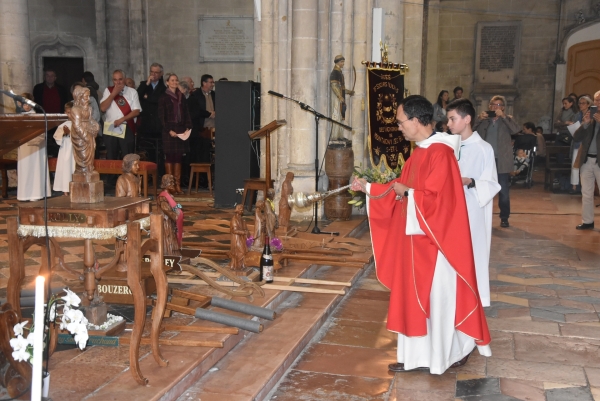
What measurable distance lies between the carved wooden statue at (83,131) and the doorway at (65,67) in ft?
44.6

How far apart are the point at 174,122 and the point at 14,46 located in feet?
9.37

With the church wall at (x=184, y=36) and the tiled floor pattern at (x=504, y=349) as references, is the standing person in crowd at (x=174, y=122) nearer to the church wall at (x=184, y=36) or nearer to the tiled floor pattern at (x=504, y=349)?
the tiled floor pattern at (x=504, y=349)

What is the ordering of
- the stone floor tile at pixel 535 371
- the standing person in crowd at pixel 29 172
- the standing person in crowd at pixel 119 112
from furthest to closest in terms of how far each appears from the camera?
the standing person in crowd at pixel 119 112
the standing person in crowd at pixel 29 172
the stone floor tile at pixel 535 371

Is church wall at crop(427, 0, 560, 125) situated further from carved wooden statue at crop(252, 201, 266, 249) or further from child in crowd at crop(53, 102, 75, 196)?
carved wooden statue at crop(252, 201, 266, 249)

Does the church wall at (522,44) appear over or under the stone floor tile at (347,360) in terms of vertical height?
over

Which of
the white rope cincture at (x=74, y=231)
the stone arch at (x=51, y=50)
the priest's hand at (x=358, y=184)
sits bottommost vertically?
the white rope cincture at (x=74, y=231)

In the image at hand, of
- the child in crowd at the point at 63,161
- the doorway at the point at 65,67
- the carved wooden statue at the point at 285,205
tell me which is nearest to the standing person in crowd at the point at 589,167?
the carved wooden statue at the point at 285,205

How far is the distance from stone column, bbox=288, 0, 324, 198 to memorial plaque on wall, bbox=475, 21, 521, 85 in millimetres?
11225

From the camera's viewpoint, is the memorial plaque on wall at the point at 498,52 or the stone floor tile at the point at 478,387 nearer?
the stone floor tile at the point at 478,387

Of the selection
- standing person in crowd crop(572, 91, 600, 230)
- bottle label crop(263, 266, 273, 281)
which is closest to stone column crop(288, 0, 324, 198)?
bottle label crop(263, 266, 273, 281)

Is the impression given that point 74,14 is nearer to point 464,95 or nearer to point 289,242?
point 464,95

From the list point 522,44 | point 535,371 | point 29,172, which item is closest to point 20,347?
point 535,371

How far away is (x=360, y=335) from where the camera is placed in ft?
17.4

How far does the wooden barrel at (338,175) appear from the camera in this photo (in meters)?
9.12
